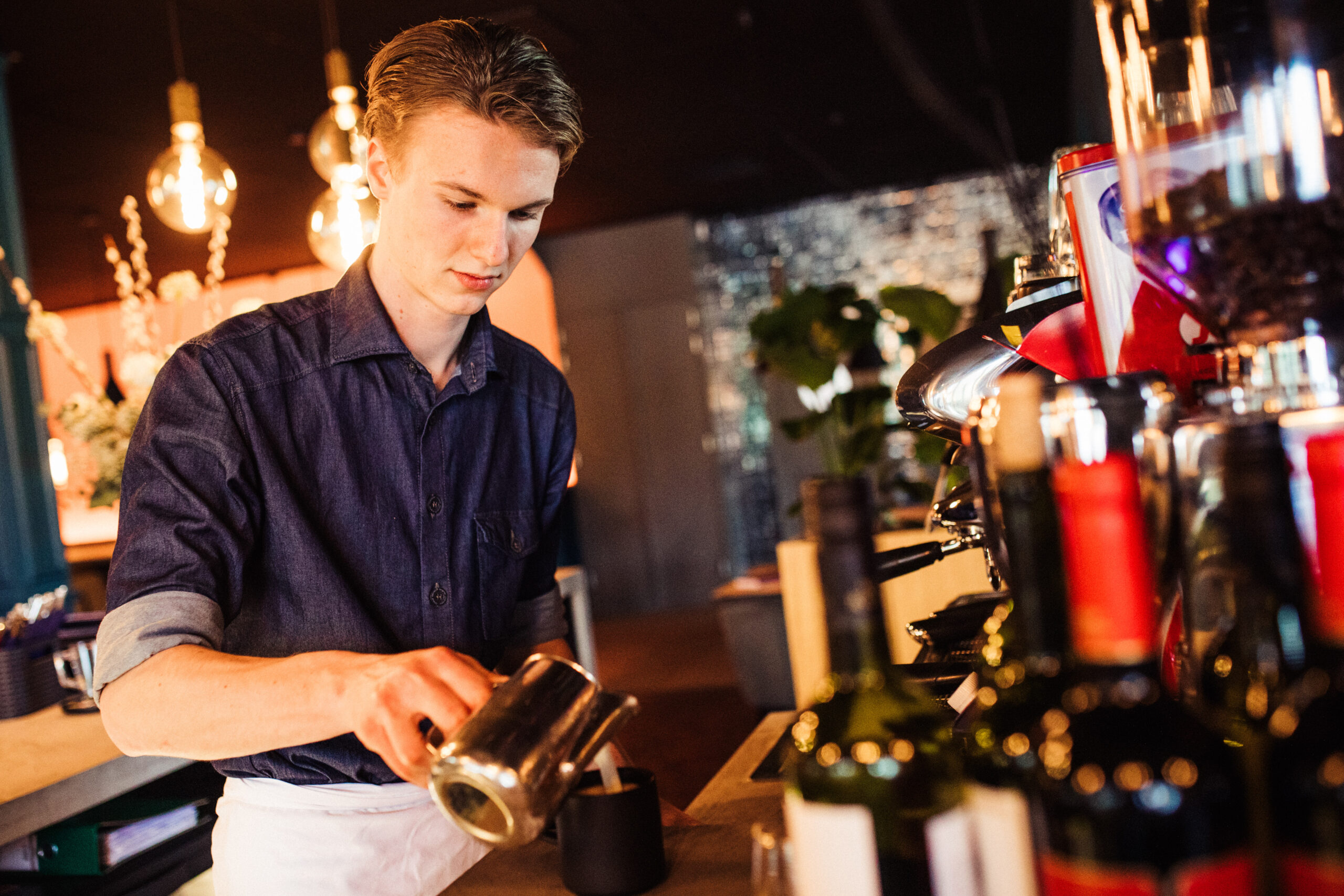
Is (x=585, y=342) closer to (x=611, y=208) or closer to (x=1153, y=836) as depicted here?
(x=611, y=208)

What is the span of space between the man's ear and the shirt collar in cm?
10

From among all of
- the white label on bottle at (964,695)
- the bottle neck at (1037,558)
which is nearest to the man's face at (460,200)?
the white label on bottle at (964,695)

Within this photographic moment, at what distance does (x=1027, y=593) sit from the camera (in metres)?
0.44

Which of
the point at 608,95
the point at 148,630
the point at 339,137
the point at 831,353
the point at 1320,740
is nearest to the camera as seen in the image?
the point at 1320,740

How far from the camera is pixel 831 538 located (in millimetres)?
427

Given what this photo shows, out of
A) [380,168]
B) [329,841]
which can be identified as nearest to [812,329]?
[380,168]

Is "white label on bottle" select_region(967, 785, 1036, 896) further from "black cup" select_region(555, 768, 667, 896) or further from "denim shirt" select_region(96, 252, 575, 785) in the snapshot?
"denim shirt" select_region(96, 252, 575, 785)

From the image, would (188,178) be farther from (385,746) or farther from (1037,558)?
(1037,558)

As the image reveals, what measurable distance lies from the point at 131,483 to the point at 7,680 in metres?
1.38

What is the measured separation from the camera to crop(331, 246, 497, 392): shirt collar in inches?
44.8

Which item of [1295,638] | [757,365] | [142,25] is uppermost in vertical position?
[142,25]

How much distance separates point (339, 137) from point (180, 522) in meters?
1.85

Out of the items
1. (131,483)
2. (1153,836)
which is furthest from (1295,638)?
(131,483)

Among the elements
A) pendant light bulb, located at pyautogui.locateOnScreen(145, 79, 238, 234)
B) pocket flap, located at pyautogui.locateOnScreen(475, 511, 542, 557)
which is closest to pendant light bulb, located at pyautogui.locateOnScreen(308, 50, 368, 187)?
pendant light bulb, located at pyautogui.locateOnScreen(145, 79, 238, 234)
